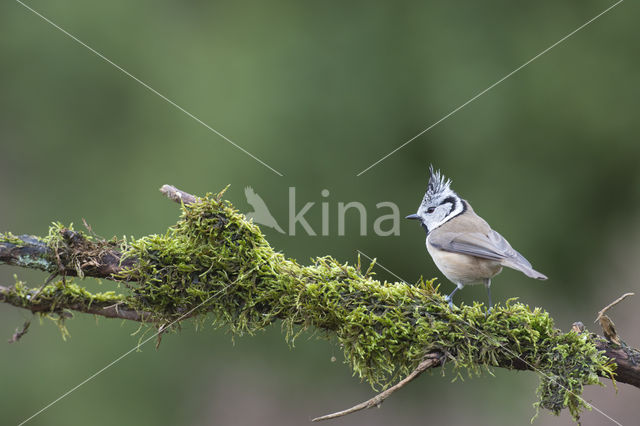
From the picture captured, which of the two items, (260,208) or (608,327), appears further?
(260,208)

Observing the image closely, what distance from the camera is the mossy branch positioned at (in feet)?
10.6

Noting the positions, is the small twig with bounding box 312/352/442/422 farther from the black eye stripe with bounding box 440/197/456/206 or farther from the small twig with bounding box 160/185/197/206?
the black eye stripe with bounding box 440/197/456/206

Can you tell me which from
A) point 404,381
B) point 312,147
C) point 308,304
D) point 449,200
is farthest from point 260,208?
point 404,381

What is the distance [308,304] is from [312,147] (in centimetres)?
388

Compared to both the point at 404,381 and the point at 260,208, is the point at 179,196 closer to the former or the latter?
the point at 404,381

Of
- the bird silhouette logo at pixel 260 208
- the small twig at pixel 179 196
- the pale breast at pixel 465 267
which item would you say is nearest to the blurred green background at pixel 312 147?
the bird silhouette logo at pixel 260 208

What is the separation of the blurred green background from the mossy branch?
3.35m

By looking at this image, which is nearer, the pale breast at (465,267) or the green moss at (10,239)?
the green moss at (10,239)

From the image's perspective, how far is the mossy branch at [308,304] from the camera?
3.24 meters

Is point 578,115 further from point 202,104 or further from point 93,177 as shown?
point 93,177

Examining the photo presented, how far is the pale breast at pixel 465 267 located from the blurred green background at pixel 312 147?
192cm

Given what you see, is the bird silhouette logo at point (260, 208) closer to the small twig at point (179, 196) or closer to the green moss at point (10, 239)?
the small twig at point (179, 196)

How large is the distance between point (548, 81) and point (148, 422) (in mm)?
6150

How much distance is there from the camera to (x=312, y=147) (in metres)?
6.95
